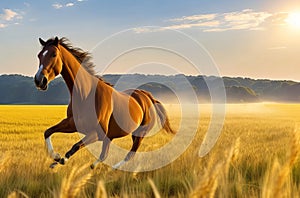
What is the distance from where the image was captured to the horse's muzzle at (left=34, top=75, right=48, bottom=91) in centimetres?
553

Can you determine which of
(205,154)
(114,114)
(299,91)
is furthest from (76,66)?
(299,91)

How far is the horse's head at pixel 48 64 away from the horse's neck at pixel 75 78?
7.7 inches

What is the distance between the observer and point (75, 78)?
616 centimetres

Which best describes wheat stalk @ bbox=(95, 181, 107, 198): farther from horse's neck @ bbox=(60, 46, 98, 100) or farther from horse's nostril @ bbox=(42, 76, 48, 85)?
horse's neck @ bbox=(60, 46, 98, 100)

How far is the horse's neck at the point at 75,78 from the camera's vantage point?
6086 mm

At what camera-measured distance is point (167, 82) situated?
25.8 ft

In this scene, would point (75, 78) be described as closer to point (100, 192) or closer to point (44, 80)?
point (44, 80)

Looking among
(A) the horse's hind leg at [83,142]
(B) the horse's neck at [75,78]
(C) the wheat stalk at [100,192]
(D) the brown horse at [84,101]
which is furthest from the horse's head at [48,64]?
(C) the wheat stalk at [100,192]

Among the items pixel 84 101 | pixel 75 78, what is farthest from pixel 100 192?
pixel 75 78

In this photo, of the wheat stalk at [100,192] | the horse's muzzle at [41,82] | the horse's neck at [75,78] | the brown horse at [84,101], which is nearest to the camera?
the wheat stalk at [100,192]

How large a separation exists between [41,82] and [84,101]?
0.80 meters

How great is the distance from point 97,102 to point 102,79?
0.88m

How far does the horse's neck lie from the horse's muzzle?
55cm

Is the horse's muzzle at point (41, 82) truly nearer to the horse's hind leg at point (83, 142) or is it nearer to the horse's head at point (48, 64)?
the horse's head at point (48, 64)
